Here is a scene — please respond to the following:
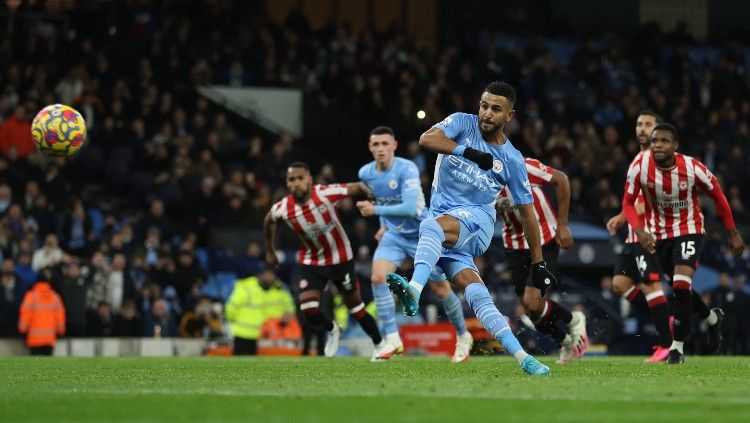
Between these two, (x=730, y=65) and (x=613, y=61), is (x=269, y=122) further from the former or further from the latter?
(x=730, y=65)

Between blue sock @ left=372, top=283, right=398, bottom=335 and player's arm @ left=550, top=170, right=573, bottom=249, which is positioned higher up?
player's arm @ left=550, top=170, right=573, bottom=249

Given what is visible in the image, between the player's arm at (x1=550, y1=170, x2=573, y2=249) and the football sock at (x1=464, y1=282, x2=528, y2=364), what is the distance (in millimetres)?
2920

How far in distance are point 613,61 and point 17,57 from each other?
1422 centimetres

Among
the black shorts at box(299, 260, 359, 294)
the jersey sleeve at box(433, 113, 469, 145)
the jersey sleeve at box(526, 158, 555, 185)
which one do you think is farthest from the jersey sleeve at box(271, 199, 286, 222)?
the jersey sleeve at box(433, 113, 469, 145)

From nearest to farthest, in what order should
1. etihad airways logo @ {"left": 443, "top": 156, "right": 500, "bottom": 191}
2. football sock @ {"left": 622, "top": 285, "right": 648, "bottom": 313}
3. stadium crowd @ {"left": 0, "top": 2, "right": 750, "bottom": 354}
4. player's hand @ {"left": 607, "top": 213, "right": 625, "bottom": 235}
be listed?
etihad airways logo @ {"left": 443, "top": 156, "right": 500, "bottom": 191}, player's hand @ {"left": 607, "top": 213, "right": 625, "bottom": 235}, football sock @ {"left": 622, "top": 285, "right": 648, "bottom": 313}, stadium crowd @ {"left": 0, "top": 2, "right": 750, "bottom": 354}

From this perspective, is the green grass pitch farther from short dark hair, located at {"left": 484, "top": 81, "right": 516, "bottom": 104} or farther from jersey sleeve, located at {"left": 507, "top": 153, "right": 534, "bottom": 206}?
Result: short dark hair, located at {"left": 484, "top": 81, "right": 516, "bottom": 104}

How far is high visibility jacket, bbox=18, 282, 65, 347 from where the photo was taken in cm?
1992

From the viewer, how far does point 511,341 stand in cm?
1019

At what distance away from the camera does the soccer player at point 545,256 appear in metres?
13.8

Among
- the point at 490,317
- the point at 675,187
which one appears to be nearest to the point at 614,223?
the point at 675,187

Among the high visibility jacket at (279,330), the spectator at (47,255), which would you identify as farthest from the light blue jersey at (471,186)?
the spectator at (47,255)

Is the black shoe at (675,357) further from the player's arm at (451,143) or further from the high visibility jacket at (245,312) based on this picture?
the high visibility jacket at (245,312)

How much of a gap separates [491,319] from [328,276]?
19.3 feet

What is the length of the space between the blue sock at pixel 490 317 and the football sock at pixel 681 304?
3732 millimetres
